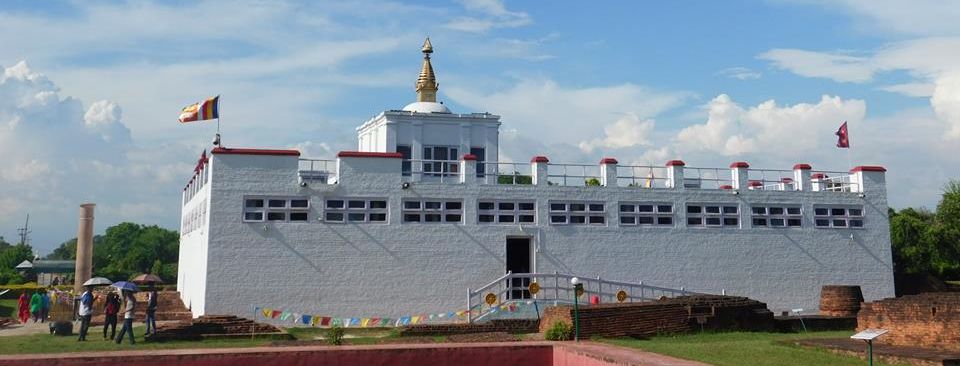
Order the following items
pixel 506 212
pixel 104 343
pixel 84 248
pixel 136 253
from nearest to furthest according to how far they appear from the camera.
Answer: pixel 104 343
pixel 506 212
pixel 84 248
pixel 136 253

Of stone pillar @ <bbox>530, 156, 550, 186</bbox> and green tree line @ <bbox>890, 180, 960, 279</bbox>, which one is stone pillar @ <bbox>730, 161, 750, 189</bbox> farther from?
green tree line @ <bbox>890, 180, 960, 279</bbox>

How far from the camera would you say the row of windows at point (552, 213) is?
2423 cm

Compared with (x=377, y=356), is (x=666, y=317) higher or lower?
higher

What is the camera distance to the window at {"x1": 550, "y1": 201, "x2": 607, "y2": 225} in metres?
26.2

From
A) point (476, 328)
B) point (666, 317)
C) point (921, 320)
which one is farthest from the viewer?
point (476, 328)

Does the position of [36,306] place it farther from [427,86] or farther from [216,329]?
[427,86]

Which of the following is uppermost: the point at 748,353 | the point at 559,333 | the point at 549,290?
the point at 549,290

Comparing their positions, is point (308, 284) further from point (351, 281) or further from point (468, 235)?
point (468, 235)

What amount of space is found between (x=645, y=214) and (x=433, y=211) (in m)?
7.22

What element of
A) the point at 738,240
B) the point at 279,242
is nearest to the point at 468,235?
the point at 279,242

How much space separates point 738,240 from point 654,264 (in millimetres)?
3217

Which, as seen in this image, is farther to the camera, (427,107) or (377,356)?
(427,107)

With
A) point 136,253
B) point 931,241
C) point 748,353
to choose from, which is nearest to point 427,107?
point 748,353

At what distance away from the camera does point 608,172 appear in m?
26.8
